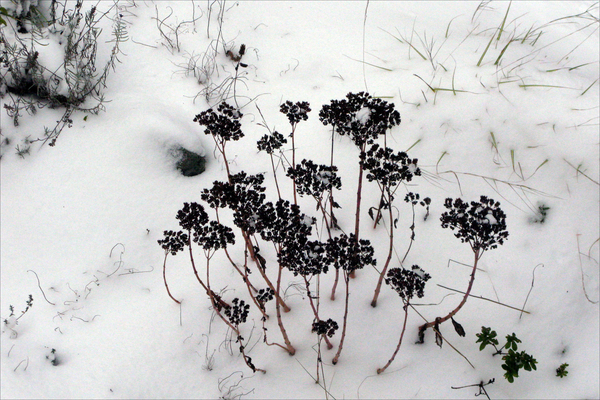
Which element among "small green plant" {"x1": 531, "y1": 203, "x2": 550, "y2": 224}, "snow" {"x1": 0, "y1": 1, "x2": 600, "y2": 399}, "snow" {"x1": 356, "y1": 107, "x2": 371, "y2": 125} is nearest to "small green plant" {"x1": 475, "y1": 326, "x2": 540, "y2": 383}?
"snow" {"x1": 0, "y1": 1, "x2": 600, "y2": 399}

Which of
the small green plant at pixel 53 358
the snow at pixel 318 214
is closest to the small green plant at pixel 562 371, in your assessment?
the snow at pixel 318 214

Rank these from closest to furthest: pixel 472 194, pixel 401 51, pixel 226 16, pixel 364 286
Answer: pixel 364 286 < pixel 472 194 < pixel 401 51 < pixel 226 16

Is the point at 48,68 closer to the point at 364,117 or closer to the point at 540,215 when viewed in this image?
the point at 364,117

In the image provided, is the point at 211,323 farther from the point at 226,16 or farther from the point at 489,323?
the point at 226,16

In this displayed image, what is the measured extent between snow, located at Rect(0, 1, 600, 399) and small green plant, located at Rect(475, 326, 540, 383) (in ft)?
0.60

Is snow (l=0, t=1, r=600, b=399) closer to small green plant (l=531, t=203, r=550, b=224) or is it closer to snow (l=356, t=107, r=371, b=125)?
small green plant (l=531, t=203, r=550, b=224)

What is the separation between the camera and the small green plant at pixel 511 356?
240 centimetres

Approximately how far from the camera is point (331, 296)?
9.13ft

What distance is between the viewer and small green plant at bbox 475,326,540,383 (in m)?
2.40

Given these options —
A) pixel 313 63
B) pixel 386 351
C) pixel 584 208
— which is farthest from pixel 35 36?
pixel 584 208

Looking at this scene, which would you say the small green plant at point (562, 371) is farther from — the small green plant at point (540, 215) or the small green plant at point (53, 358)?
the small green plant at point (53, 358)

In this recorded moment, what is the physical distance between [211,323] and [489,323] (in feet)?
6.13

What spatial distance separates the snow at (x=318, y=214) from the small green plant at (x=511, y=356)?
0.18 meters

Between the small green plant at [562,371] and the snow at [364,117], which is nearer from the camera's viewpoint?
the snow at [364,117]
